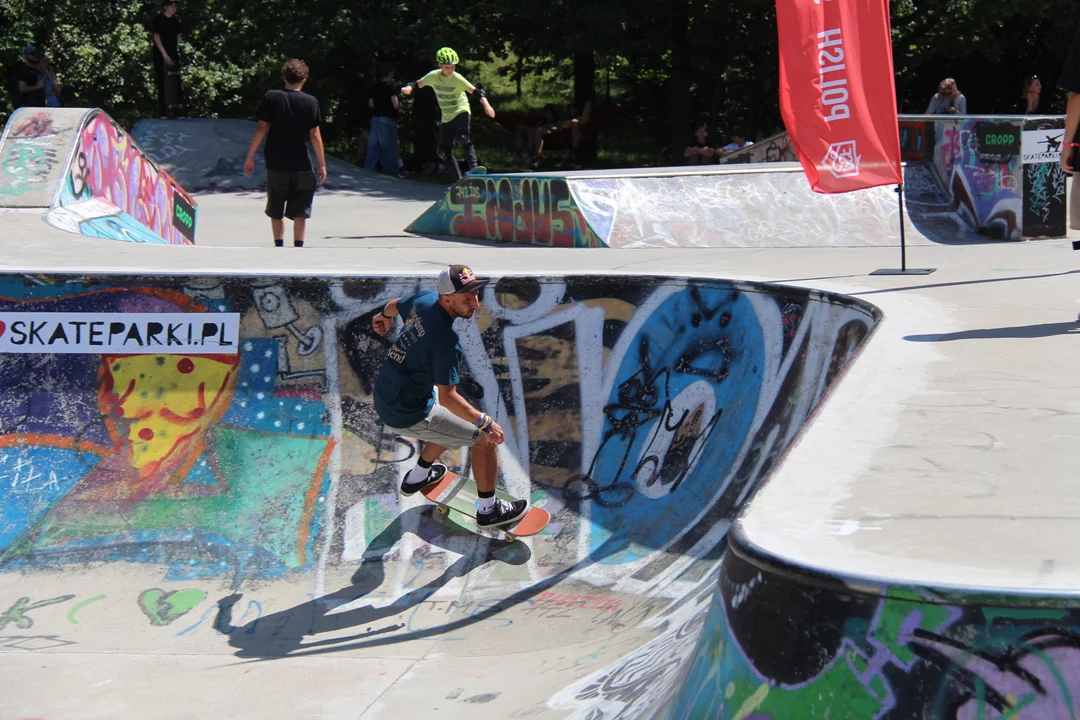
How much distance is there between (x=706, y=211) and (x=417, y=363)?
6.41m

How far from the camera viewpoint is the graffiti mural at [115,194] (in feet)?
36.5

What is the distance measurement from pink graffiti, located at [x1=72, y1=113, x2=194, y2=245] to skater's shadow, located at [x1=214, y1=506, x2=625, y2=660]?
6.82 metres

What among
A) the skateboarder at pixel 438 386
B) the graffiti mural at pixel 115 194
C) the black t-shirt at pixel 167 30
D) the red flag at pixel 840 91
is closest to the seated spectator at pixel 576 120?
the black t-shirt at pixel 167 30

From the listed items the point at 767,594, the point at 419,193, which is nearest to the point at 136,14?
the point at 419,193

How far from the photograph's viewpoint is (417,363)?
5.61 m

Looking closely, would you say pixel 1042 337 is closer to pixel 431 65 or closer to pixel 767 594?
pixel 767 594

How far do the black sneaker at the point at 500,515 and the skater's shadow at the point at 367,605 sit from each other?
23cm

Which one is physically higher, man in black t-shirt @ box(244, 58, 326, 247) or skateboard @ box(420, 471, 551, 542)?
man in black t-shirt @ box(244, 58, 326, 247)

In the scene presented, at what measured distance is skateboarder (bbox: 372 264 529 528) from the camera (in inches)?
217

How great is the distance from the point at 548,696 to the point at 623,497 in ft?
7.01

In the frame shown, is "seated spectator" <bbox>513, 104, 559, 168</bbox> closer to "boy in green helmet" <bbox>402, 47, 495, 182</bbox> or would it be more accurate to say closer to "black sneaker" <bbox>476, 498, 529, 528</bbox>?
"boy in green helmet" <bbox>402, 47, 495, 182</bbox>

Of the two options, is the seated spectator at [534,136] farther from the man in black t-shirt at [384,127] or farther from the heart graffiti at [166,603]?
the heart graffiti at [166,603]

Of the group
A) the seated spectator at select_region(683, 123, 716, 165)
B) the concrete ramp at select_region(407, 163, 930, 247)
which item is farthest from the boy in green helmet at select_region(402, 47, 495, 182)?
the seated spectator at select_region(683, 123, 716, 165)

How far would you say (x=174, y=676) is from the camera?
5.05 metres
